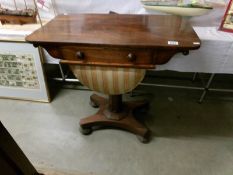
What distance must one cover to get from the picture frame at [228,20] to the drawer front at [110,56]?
0.82 m

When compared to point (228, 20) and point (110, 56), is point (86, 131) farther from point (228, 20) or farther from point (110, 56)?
point (228, 20)

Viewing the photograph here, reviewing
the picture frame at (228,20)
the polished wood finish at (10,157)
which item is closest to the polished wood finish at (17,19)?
the polished wood finish at (10,157)

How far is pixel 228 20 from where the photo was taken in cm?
152

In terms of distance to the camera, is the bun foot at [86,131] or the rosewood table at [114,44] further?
the bun foot at [86,131]

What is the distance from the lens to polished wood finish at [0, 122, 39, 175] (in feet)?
1.73

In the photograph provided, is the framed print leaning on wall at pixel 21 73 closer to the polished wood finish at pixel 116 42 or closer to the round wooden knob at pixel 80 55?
the polished wood finish at pixel 116 42

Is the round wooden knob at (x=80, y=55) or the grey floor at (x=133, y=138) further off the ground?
the round wooden knob at (x=80, y=55)

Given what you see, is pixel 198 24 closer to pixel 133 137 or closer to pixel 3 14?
pixel 133 137

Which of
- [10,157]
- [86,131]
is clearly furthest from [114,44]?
[86,131]

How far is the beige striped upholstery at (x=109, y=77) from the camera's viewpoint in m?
1.20

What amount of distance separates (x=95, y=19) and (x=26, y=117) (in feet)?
3.44

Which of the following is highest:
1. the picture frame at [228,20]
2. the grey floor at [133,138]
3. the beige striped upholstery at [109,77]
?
the picture frame at [228,20]

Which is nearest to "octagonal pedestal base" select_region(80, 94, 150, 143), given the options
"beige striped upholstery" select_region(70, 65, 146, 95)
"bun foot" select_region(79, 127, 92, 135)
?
"bun foot" select_region(79, 127, 92, 135)

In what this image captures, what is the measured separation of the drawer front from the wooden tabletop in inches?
2.0
